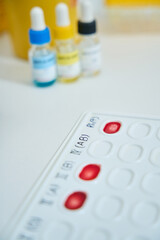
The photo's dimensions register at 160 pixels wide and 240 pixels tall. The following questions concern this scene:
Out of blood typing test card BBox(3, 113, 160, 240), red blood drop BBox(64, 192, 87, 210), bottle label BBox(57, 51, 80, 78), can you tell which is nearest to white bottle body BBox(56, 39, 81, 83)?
bottle label BBox(57, 51, 80, 78)

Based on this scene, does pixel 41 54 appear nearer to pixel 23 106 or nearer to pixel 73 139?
pixel 23 106

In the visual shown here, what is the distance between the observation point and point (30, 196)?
36 centimetres

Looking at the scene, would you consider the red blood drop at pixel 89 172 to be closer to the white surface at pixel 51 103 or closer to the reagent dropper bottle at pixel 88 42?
the white surface at pixel 51 103

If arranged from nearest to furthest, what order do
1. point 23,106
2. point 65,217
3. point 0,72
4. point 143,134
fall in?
1. point 65,217
2. point 143,134
3. point 23,106
4. point 0,72

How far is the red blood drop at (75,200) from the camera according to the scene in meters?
0.34

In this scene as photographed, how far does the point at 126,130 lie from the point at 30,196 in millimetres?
156

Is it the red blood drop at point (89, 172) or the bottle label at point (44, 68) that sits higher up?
the bottle label at point (44, 68)

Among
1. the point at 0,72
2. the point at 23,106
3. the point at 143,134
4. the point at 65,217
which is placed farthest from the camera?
the point at 0,72

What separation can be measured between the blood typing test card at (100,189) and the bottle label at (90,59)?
0.62 feet

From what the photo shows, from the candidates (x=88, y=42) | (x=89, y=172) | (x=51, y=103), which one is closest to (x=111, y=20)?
(x=88, y=42)

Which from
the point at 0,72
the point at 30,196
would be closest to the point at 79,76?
the point at 0,72

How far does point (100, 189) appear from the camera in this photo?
353 mm

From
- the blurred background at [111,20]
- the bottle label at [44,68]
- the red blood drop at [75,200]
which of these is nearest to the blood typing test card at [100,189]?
the red blood drop at [75,200]

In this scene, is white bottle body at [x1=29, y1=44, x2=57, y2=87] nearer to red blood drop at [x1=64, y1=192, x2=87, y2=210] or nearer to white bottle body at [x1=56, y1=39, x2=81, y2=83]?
white bottle body at [x1=56, y1=39, x2=81, y2=83]
